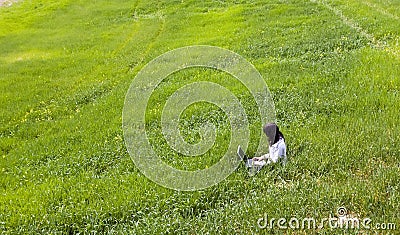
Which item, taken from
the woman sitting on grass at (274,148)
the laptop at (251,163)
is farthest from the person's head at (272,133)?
the laptop at (251,163)

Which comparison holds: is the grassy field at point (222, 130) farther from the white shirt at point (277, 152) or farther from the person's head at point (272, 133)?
the person's head at point (272, 133)

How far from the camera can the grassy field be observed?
22.8 ft

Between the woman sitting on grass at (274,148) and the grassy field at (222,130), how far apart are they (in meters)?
0.27

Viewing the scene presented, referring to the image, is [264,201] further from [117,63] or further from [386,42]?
[117,63]

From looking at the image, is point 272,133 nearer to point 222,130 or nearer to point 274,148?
point 274,148

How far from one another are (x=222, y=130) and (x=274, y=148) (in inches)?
90.1

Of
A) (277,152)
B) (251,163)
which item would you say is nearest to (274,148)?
(277,152)

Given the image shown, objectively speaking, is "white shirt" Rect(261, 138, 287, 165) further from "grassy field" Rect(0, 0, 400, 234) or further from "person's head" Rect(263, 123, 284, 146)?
"grassy field" Rect(0, 0, 400, 234)

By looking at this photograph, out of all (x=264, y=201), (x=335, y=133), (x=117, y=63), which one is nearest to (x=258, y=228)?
(x=264, y=201)

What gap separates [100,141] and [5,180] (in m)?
2.59

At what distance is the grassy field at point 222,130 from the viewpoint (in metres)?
6.96

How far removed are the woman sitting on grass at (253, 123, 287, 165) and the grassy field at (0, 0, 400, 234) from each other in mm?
268

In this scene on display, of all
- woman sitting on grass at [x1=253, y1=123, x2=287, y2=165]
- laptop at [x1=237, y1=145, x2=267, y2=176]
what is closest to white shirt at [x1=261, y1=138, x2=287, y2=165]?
woman sitting on grass at [x1=253, y1=123, x2=287, y2=165]

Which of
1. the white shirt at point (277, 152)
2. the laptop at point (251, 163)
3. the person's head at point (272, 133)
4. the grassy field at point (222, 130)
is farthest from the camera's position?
the person's head at point (272, 133)
